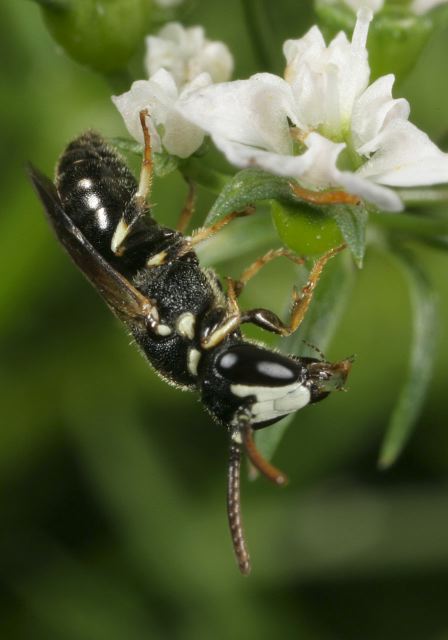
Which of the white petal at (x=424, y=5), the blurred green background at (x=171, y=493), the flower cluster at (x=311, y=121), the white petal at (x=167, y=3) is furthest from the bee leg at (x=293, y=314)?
the blurred green background at (x=171, y=493)

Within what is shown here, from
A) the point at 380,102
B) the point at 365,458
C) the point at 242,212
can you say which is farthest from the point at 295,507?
the point at 380,102

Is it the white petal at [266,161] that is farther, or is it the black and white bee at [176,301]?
the black and white bee at [176,301]

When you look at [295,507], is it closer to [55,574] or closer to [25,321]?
[55,574]

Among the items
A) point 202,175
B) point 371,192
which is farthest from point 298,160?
point 202,175

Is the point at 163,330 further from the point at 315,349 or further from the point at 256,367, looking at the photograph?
the point at 315,349

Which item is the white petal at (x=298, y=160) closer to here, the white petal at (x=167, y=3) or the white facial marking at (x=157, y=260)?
the white facial marking at (x=157, y=260)

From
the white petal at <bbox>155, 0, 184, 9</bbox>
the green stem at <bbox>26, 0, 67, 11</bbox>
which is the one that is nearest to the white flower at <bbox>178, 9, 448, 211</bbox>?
the green stem at <bbox>26, 0, 67, 11</bbox>
